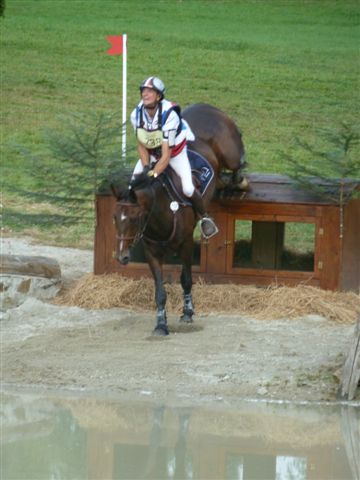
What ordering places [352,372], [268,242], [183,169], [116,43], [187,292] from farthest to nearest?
[116,43], [268,242], [187,292], [183,169], [352,372]

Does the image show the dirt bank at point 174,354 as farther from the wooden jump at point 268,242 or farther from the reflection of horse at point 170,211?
the wooden jump at point 268,242

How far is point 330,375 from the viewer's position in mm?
11141

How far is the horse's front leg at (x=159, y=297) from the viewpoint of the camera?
1248 centimetres

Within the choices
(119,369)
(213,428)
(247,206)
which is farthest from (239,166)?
(213,428)

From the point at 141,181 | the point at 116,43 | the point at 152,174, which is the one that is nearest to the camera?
the point at 141,181

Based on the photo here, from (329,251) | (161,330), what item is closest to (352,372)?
(161,330)

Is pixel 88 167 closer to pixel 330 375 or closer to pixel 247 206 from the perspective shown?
pixel 247 206

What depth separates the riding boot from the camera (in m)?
12.9

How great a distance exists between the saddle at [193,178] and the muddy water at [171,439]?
251 centimetres

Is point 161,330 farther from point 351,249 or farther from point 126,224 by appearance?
point 351,249

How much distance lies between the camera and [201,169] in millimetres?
13328

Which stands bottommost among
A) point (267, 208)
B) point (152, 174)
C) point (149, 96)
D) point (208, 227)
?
point (208, 227)

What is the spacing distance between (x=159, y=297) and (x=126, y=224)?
3.08ft

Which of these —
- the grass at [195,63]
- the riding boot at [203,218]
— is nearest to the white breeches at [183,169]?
the riding boot at [203,218]
